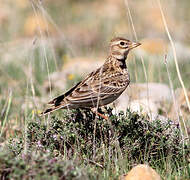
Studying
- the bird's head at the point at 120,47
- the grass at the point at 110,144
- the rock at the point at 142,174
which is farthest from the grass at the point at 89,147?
the bird's head at the point at 120,47

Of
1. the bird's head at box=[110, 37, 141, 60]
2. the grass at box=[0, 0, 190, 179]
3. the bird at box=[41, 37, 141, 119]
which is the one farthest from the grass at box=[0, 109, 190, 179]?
the bird's head at box=[110, 37, 141, 60]

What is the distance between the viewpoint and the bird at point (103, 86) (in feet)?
18.0

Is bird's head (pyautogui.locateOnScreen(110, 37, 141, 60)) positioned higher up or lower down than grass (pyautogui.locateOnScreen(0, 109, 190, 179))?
higher up

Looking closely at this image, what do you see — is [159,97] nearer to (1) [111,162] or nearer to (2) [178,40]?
(1) [111,162]

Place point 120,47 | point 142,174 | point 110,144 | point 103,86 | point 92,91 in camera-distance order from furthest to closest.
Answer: point 120,47
point 103,86
point 92,91
point 110,144
point 142,174

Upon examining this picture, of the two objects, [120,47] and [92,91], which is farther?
[120,47]

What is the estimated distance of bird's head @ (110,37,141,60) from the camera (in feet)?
20.4

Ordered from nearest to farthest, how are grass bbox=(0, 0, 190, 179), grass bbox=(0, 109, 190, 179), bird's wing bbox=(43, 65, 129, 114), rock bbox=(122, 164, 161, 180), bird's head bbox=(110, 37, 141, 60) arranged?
grass bbox=(0, 0, 190, 179)
rock bbox=(122, 164, 161, 180)
grass bbox=(0, 109, 190, 179)
bird's wing bbox=(43, 65, 129, 114)
bird's head bbox=(110, 37, 141, 60)

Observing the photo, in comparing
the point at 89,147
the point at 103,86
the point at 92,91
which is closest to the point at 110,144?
the point at 89,147

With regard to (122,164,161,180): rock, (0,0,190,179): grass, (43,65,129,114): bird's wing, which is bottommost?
(122,164,161,180): rock

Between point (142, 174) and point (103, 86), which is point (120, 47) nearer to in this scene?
point (103, 86)

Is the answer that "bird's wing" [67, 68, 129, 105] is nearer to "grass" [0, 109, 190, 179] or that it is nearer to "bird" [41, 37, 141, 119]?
"bird" [41, 37, 141, 119]

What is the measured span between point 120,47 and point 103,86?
728mm

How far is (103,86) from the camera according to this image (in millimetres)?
5824
